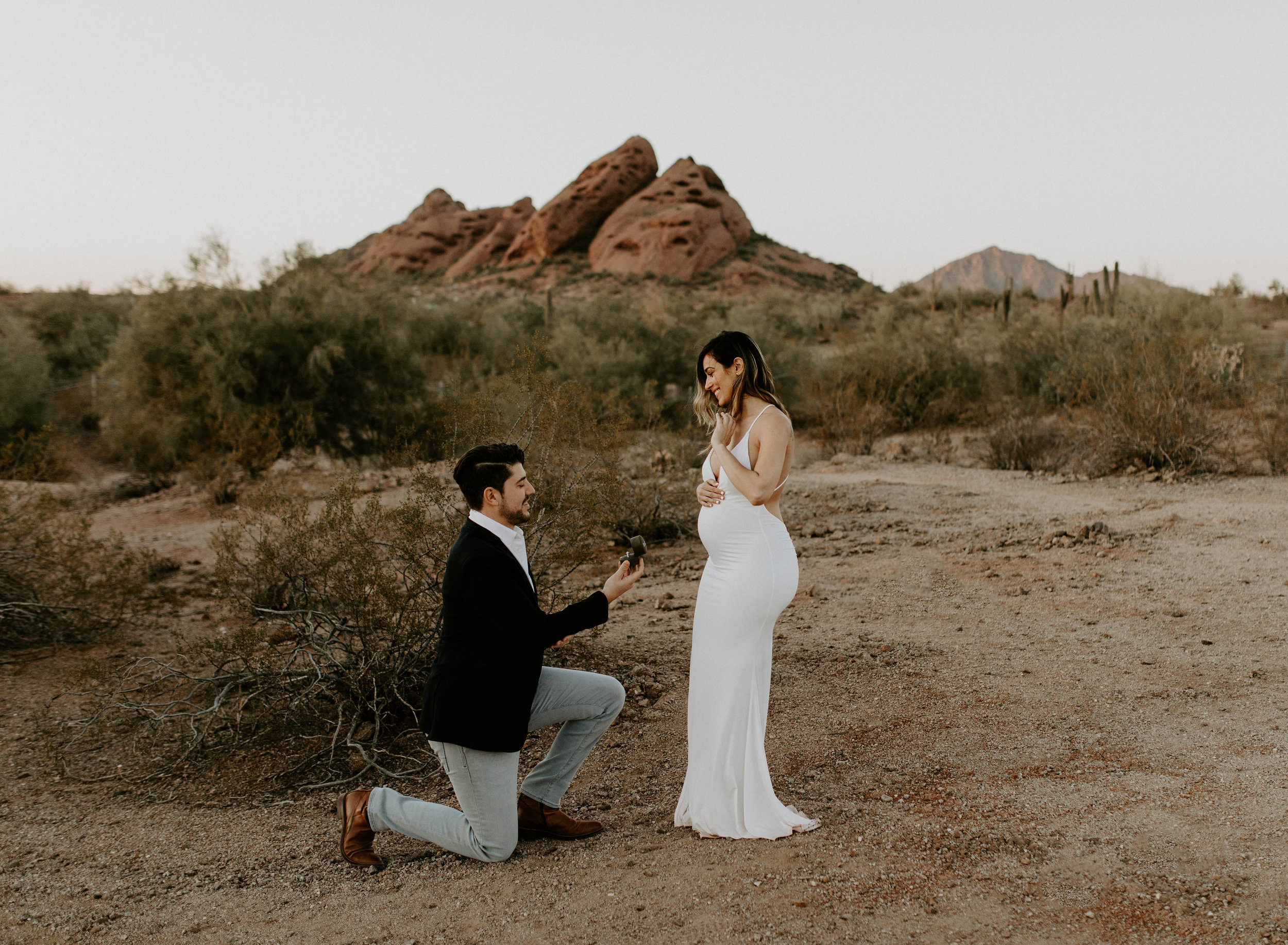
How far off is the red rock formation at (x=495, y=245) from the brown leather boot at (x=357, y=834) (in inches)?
2352

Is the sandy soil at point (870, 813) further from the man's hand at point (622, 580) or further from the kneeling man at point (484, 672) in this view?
the man's hand at point (622, 580)

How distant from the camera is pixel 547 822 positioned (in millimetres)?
3658

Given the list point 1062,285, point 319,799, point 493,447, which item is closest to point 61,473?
point 319,799

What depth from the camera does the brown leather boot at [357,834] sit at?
11.5 feet

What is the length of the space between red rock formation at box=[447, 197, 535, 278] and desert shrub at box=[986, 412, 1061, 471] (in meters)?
51.0

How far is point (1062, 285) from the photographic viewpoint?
3081 centimetres

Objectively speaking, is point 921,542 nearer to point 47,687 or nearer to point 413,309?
point 47,687

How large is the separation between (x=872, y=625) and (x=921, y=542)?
2662mm

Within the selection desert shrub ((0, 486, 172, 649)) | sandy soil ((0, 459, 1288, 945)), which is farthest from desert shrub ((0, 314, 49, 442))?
sandy soil ((0, 459, 1288, 945))

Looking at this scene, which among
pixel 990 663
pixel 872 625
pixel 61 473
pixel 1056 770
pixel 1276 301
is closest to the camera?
pixel 1056 770

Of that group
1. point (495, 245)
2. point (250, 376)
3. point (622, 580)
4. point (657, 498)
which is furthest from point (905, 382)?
point (495, 245)

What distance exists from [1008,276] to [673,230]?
78.8 ft

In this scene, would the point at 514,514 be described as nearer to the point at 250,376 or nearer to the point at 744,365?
the point at 744,365

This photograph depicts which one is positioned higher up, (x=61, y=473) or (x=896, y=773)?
(x=61, y=473)
